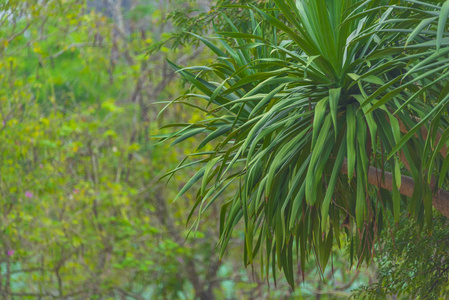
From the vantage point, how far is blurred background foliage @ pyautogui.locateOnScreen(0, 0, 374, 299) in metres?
6.20

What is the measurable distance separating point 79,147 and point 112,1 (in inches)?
87.1

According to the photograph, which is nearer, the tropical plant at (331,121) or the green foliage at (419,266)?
the tropical plant at (331,121)

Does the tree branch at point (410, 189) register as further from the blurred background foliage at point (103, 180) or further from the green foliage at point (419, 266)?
the blurred background foliage at point (103, 180)

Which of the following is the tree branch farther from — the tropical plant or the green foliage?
the green foliage

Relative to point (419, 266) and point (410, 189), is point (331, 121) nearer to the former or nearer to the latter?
point (410, 189)

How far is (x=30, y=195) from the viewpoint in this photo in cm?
626

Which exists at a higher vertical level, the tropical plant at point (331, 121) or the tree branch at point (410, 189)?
the tropical plant at point (331, 121)

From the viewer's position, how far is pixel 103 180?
22.8 ft

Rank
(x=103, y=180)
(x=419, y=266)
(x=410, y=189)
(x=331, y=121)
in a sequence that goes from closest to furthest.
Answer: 1. (x=331, y=121)
2. (x=410, y=189)
3. (x=419, y=266)
4. (x=103, y=180)

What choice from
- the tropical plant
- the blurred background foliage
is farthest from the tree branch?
the blurred background foliage

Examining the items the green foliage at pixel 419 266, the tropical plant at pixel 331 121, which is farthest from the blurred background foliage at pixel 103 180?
the tropical plant at pixel 331 121

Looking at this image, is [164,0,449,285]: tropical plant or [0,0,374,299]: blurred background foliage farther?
[0,0,374,299]: blurred background foliage

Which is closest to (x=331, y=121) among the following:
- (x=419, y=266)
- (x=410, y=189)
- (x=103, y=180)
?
(x=410, y=189)

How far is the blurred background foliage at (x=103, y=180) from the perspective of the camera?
6.20m
